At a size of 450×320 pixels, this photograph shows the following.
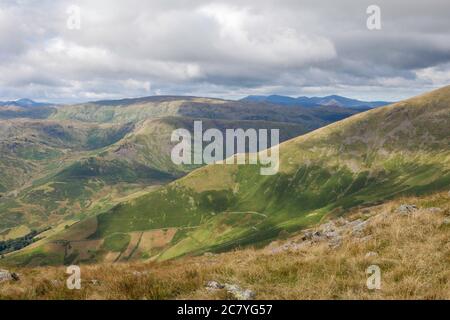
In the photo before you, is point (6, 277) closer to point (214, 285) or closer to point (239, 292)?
point (214, 285)

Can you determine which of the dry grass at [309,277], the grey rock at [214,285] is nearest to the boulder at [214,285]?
the grey rock at [214,285]

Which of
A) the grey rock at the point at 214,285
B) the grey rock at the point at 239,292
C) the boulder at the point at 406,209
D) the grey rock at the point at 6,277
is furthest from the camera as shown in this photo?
the boulder at the point at 406,209

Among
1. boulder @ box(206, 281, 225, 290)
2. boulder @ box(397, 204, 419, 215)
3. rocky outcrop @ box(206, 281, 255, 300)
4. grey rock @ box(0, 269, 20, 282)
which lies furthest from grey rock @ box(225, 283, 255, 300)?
boulder @ box(397, 204, 419, 215)

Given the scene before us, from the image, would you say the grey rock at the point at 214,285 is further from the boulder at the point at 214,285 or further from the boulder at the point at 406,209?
the boulder at the point at 406,209

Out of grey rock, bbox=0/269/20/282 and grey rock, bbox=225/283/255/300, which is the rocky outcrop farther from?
grey rock, bbox=0/269/20/282

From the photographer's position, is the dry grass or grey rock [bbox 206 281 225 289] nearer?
the dry grass

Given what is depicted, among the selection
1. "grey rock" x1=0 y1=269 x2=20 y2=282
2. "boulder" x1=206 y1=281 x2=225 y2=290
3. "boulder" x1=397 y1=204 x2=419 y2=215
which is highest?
"boulder" x1=397 y1=204 x2=419 y2=215

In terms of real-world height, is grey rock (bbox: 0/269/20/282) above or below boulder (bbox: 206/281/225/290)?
below
